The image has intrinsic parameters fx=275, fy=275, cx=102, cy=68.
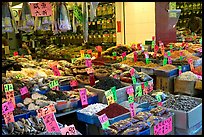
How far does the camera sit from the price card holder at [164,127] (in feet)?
8.39

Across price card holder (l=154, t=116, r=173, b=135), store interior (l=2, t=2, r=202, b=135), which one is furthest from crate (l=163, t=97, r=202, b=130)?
price card holder (l=154, t=116, r=173, b=135)

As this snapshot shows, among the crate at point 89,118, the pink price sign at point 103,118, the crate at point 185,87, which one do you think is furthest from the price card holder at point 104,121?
the crate at point 185,87

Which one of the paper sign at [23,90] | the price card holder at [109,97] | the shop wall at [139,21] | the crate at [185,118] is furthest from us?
the shop wall at [139,21]

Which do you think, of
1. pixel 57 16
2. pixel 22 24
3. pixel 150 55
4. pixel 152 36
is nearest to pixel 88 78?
pixel 57 16

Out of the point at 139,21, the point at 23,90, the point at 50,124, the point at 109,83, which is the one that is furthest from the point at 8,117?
the point at 139,21

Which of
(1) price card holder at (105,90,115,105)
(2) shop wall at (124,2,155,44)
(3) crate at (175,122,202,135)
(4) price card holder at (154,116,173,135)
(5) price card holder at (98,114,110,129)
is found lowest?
(3) crate at (175,122,202,135)

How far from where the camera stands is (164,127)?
265 cm

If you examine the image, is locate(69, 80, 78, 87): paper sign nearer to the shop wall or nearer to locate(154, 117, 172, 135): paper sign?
locate(154, 117, 172, 135): paper sign

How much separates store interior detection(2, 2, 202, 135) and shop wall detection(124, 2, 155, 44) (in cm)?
2

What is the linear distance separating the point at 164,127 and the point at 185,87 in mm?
1646

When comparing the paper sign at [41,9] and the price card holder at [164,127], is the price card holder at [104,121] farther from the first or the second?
the paper sign at [41,9]

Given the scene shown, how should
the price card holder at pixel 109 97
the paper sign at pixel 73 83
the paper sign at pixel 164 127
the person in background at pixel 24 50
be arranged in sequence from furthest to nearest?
the person in background at pixel 24 50 → the paper sign at pixel 73 83 → the price card holder at pixel 109 97 → the paper sign at pixel 164 127

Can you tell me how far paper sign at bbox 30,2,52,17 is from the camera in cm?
398

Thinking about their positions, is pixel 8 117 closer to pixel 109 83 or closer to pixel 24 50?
pixel 109 83
